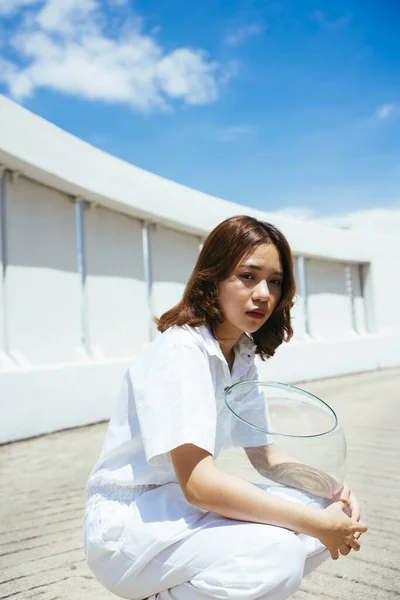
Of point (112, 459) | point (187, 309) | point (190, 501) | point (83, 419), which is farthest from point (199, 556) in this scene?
point (83, 419)

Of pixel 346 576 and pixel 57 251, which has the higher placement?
pixel 57 251

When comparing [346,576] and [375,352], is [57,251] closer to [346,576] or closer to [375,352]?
[346,576]

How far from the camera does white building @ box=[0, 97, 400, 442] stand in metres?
5.87

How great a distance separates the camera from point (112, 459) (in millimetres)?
1572

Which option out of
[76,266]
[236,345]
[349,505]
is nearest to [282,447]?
[349,505]

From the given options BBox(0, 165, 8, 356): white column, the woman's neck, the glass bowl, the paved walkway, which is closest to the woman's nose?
the woman's neck

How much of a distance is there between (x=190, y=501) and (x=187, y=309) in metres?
0.53

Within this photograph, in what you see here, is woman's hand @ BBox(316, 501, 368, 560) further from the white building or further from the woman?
the white building

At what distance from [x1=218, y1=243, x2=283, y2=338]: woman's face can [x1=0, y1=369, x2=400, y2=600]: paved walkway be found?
3.81 feet

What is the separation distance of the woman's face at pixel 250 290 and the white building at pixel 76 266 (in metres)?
4.25

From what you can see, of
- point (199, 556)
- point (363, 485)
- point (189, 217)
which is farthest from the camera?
point (189, 217)

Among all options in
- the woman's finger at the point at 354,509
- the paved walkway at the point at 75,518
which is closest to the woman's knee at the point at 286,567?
the woman's finger at the point at 354,509

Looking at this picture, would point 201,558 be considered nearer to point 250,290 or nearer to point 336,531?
point 336,531

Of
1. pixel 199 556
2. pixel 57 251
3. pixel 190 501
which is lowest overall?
pixel 199 556
